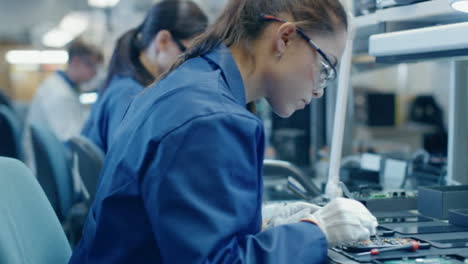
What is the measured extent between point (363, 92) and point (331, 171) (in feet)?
14.5

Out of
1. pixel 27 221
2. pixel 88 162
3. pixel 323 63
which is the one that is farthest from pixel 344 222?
pixel 88 162

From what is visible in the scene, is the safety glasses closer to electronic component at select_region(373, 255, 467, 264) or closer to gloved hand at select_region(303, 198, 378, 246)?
gloved hand at select_region(303, 198, 378, 246)

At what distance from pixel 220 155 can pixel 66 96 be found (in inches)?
113

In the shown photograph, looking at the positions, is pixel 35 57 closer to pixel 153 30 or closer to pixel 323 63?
pixel 153 30

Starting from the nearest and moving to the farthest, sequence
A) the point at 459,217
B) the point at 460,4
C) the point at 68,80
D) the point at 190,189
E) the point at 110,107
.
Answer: the point at 190,189, the point at 460,4, the point at 459,217, the point at 110,107, the point at 68,80

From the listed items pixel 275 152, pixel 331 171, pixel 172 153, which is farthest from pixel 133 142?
pixel 275 152

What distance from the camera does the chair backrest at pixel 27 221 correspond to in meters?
0.97

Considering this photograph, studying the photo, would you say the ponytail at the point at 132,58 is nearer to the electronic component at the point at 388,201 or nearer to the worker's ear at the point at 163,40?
the worker's ear at the point at 163,40

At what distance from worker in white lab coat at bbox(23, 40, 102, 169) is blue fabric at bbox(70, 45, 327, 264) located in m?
2.57

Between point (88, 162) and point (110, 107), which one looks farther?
point (110, 107)

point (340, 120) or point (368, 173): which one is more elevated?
point (340, 120)

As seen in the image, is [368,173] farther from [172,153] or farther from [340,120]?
[172,153]

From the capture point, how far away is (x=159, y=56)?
1.95m

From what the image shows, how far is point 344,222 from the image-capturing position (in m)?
0.98
